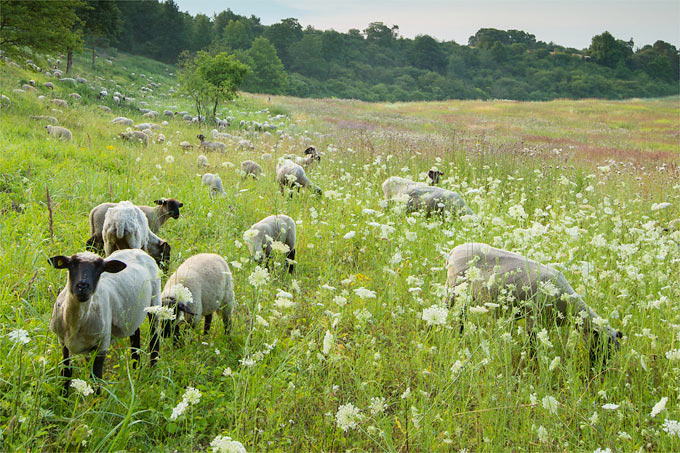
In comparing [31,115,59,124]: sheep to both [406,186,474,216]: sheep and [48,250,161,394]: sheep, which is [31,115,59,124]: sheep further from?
[48,250,161,394]: sheep

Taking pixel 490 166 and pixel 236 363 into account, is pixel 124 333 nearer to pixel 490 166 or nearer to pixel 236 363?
pixel 236 363

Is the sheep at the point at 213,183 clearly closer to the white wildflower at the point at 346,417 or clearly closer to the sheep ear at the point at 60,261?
the sheep ear at the point at 60,261

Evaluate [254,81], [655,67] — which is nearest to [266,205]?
[254,81]

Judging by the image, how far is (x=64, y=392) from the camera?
3.16m

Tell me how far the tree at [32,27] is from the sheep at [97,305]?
1386 centimetres

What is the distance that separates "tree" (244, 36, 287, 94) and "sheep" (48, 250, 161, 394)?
200 feet

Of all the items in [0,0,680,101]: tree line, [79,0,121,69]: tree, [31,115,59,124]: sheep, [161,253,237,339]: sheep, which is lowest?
[161,253,237,339]: sheep

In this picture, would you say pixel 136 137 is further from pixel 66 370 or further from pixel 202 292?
pixel 66 370

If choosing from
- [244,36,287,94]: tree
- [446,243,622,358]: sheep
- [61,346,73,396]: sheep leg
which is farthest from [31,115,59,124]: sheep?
[244,36,287,94]: tree

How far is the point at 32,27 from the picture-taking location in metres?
13.5

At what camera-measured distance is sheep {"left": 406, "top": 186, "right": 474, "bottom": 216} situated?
795cm

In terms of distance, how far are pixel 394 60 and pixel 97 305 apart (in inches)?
4102

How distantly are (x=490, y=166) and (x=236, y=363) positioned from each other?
9.42 m

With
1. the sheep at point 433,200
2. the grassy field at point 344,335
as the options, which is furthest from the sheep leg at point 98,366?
the sheep at point 433,200
